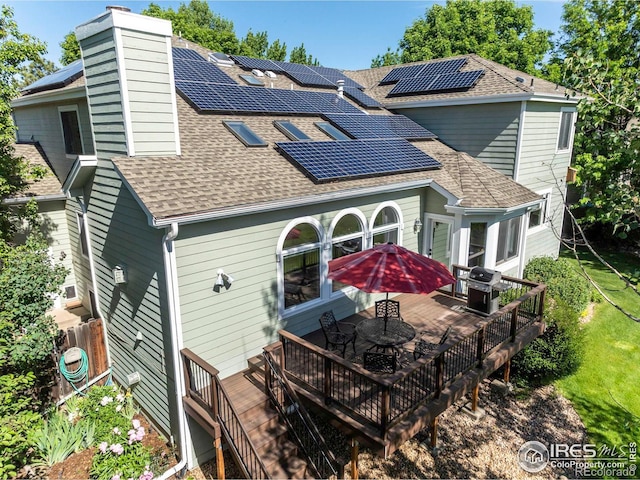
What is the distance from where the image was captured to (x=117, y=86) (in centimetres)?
706

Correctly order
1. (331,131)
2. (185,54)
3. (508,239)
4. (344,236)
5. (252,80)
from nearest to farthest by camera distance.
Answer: (344,236) < (331,131) < (508,239) < (185,54) < (252,80)

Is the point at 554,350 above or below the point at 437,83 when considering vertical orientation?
below

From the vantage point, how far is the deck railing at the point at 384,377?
6.20 meters

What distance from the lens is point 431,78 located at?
1578cm

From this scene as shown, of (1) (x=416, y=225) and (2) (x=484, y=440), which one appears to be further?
(1) (x=416, y=225)

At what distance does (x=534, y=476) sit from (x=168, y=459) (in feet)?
22.7

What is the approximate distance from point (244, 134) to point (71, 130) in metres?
5.03

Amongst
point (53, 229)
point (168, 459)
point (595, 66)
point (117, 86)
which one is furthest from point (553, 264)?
point (53, 229)

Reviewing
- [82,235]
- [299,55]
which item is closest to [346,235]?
[82,235]

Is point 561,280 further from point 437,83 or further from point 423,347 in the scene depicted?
point 437,83

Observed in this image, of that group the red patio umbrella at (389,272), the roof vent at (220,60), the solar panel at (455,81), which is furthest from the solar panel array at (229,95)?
the red patio umbrella at (389,272)

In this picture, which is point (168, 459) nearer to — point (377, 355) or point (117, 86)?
point (377, 355)

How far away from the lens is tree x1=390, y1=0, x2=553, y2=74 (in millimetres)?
31156

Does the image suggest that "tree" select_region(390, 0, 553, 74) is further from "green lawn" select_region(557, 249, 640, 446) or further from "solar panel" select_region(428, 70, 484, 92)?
"green lawn" select_region(557, 249, 640, 446)
